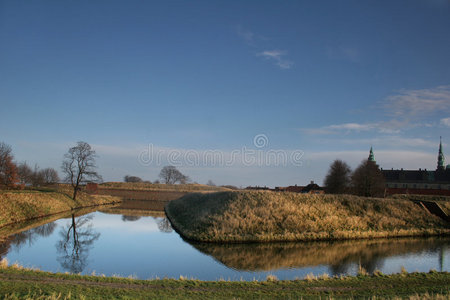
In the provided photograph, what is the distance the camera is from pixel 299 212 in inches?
1278

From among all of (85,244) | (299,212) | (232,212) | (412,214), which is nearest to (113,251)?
(85,244)

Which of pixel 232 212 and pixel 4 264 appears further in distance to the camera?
pixel 232 212

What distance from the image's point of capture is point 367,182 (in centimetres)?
6069

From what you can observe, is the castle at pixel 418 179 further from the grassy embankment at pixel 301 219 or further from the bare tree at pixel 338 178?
the grassy embankment at pixel 301 219

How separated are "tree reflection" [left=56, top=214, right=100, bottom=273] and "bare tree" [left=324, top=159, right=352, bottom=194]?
153ft

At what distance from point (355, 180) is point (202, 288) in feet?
183

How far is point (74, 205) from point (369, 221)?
43.3 meters

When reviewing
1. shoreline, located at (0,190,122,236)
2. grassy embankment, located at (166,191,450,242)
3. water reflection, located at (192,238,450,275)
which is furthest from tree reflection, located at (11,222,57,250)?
water reflection, located at (192,238,450,275)

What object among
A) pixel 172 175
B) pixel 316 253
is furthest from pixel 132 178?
pixel 316 253

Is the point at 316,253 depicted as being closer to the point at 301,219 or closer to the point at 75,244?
the point at 301,219

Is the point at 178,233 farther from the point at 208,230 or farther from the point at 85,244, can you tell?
the point at 85,244

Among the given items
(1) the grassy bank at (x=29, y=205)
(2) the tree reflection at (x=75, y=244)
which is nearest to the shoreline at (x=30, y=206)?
(1) the grassy bank at (x=29, y=205)

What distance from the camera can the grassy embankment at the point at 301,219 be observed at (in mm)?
28250

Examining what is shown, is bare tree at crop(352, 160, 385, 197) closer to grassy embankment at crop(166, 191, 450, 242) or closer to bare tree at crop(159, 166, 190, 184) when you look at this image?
grassy embankment at crop(166, 191, 450, 242)
